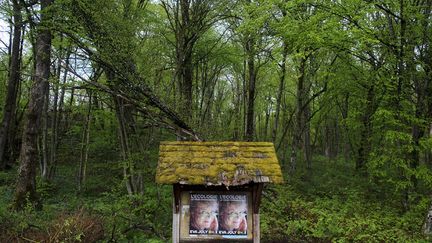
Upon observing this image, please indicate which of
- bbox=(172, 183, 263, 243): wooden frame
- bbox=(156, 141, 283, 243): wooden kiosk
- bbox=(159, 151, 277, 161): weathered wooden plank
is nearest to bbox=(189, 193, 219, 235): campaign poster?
bbox=(156, 141, 283, 243): wooden kiosk

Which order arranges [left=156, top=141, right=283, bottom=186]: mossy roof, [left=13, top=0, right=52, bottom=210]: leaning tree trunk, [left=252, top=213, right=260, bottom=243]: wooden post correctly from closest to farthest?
1. [left=156, top=141, right=283, bottom=186]: mossy roof
2. [left=252, top=213, right=260, bottom=243]: wooden post
3. [left=13, top=0, right=52, bottom=210]: leaning tree trunk

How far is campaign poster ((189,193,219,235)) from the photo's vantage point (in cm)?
584

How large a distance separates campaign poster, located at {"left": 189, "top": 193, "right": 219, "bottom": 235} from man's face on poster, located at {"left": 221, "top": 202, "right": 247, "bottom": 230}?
0.15 metres

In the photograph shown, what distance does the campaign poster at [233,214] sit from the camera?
5.85 metres

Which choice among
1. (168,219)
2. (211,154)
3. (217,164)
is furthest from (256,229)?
(168,219)

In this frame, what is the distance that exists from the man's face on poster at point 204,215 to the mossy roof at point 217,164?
53cm

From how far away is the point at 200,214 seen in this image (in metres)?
5.91

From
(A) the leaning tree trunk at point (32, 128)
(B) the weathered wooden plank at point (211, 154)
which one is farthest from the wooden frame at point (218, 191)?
(A) the leaning tree trunk at point (32, 128)

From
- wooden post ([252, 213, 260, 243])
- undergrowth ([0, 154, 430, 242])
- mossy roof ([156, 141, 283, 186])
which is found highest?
mossy roof ([156, 141, 283, 186])

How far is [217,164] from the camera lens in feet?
19.4

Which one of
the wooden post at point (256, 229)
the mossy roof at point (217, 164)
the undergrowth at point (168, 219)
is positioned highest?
the mossy roof at point (217, 164)

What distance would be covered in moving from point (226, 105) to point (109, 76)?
92.5ft

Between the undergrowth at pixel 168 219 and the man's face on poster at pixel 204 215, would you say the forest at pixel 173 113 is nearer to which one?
the undergrowth at pixel 168 219

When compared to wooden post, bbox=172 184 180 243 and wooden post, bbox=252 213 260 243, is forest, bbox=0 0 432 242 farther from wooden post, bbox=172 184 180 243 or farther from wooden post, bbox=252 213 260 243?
wooden post, bbox=252 213 260 243
